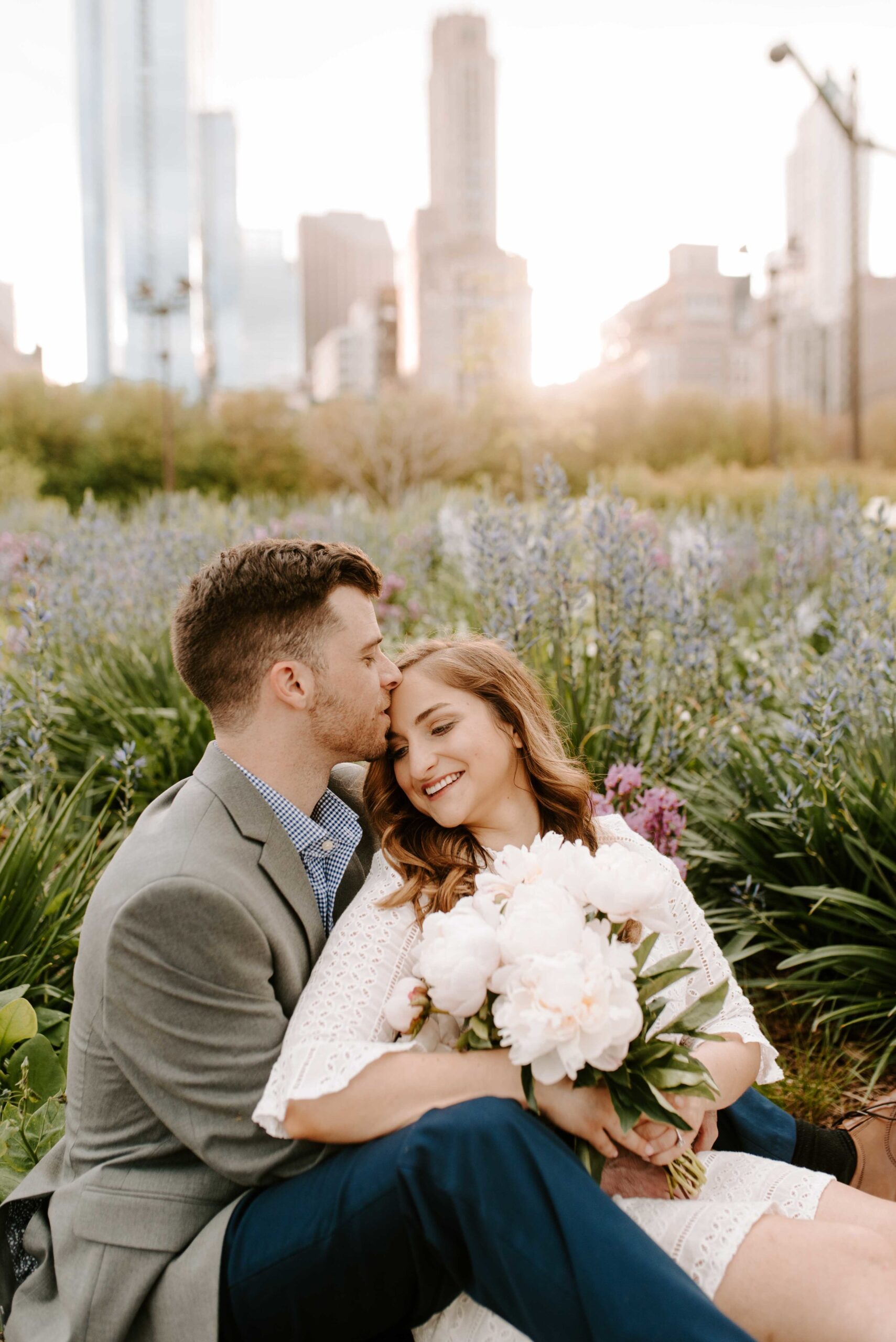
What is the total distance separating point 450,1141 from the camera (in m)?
1.60

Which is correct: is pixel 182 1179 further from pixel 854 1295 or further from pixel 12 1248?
pixel 854 1295

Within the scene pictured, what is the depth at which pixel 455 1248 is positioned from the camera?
5.42 feet

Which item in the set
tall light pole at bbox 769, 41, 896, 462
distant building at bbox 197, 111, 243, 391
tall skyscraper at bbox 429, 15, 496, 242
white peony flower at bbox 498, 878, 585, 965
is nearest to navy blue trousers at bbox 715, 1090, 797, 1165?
white peony flower at bbox 498, 878, 585, 965

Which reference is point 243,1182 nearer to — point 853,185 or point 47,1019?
point 47,1019

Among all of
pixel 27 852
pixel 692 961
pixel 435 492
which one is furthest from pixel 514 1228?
pixel 435 492

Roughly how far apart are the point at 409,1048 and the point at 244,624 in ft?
3.12

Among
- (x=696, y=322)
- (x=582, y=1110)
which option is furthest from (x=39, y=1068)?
(x=696, y=322)

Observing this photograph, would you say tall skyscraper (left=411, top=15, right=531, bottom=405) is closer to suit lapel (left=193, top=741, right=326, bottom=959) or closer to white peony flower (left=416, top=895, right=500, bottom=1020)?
suit lapel (left=193, top=741, right=326, bottom=959)

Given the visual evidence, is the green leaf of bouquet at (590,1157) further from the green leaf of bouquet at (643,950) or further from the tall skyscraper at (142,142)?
the tall skyscraper at (142,142)

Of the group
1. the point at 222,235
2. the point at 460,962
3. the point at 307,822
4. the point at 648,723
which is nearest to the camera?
the point at 460,962

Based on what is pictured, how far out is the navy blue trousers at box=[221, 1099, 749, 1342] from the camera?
5.02 ft

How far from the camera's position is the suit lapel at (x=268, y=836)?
78.4 inches

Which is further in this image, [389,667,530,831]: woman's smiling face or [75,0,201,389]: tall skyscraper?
[75,0,201,389]: tall skyscraper

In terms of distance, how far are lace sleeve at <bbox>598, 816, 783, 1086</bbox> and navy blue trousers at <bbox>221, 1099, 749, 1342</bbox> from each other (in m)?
0.65
